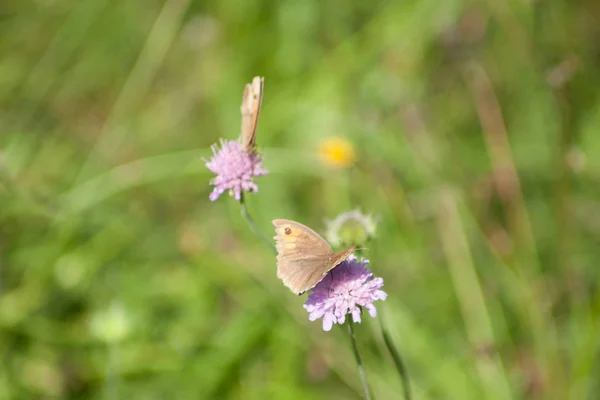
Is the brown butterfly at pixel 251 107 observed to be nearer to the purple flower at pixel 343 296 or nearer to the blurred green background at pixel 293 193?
the purple flower at pixel 343 296

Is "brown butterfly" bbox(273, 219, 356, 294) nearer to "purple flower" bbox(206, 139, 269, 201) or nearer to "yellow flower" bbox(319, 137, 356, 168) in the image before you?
"purple flower" bbox(206, 139, 269, 201)

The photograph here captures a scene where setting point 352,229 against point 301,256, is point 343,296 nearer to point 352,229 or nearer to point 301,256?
point 301,256

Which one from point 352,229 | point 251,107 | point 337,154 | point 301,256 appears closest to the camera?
point 301,256

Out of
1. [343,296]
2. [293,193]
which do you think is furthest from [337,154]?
[343,296]

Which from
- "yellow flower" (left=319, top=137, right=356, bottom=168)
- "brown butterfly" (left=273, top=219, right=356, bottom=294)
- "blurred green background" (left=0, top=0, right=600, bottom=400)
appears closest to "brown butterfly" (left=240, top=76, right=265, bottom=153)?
"brown butterfly" (left=273, top=219, right=356, bottom=294)

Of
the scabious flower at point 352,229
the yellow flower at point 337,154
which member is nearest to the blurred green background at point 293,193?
the yellow flower at point 337,154

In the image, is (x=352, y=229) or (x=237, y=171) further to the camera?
(x=352, y=229)

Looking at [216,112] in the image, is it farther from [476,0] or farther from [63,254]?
[476,0]
